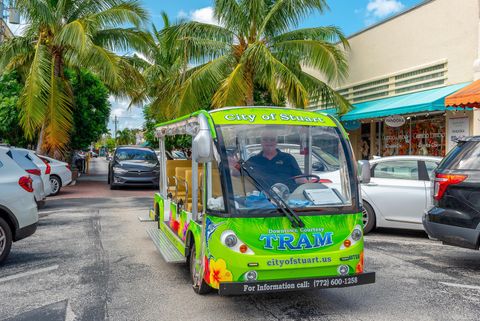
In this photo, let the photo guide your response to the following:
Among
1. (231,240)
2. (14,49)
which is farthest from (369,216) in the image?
(14,49)

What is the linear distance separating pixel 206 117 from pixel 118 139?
115433 mm

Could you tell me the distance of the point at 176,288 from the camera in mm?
5688

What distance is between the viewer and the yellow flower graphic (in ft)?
14.8

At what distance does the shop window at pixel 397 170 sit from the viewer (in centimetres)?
894

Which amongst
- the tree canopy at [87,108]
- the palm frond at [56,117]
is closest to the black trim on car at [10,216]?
the palm frond at [56,117]

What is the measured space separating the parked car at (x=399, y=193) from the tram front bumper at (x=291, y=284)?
14.0ft

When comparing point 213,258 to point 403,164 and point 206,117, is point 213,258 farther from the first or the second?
point 403,164

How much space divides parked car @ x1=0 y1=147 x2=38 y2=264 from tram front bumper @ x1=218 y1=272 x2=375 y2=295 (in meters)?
3.78

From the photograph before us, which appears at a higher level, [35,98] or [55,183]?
[35,98]

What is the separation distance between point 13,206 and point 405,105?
1152 cm

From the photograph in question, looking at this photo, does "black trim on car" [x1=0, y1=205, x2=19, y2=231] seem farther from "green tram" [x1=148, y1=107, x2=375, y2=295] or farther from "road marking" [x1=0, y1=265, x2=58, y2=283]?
"green tram" [x1=148, y1=107, x2=375, y2=295]

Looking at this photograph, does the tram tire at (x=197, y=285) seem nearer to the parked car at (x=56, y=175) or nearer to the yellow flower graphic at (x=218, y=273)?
the yellow flower graphic at (x=218, y=273)

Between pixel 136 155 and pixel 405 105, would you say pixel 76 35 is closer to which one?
pixel 136 155

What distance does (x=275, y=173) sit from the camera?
16.9 ft
